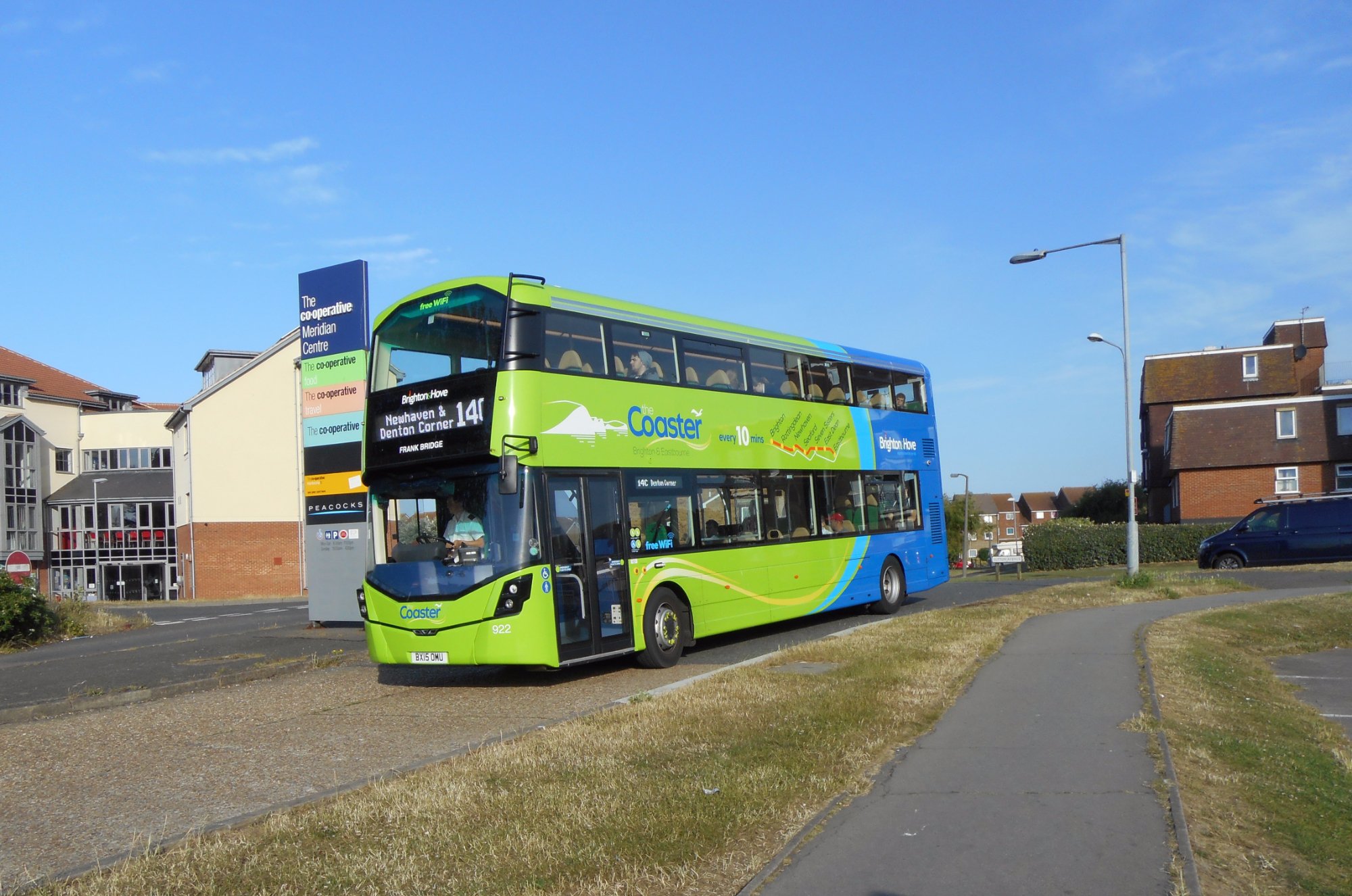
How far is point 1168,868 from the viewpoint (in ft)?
15.7

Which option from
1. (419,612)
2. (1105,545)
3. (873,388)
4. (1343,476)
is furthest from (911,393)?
(1343,476)

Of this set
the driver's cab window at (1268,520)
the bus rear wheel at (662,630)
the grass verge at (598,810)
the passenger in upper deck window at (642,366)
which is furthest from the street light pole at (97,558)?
the grass verge at (598,810)

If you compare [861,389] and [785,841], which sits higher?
[861,389]

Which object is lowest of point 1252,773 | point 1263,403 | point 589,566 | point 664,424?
point 1252,773

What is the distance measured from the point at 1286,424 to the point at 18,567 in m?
45.8

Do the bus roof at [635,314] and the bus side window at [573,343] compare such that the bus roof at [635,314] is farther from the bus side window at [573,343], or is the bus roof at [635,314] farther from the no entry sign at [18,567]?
the no entry sign at [18,567]

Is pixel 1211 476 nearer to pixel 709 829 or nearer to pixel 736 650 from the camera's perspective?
pixel 736 650

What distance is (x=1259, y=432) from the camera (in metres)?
46.2

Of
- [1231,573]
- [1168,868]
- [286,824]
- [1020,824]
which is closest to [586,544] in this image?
[286,824]

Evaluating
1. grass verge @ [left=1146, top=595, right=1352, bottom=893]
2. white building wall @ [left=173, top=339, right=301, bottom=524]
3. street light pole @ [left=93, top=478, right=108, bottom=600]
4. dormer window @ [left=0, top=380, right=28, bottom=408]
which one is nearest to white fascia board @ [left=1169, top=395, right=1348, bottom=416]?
grass verge @ [left=1146, top=595, right=1352, bottom=893]

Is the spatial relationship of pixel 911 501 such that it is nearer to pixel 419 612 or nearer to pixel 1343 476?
pixel 419 612

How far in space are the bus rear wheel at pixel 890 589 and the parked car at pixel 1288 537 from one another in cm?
1399

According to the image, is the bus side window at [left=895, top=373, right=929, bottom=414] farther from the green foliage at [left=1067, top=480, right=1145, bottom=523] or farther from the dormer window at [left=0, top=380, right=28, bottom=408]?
the dormer window at [left=0, top=380, right=28, bottom=408]

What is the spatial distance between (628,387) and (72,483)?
66.7 m
